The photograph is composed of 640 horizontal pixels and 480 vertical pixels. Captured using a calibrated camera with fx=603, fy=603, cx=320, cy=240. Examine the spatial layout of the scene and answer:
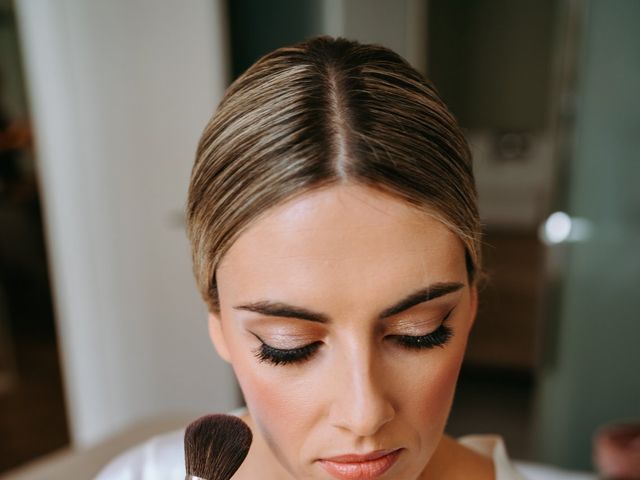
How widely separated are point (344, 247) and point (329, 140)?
0.27 feet

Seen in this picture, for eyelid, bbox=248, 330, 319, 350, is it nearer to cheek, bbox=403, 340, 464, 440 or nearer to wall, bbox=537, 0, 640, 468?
cheek, bbox=403, 340, 464, 440

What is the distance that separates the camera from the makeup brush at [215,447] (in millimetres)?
487

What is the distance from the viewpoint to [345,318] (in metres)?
0.45

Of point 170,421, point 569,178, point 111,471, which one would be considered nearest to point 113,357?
point 170,421

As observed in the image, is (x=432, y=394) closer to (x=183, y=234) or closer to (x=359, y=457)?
(x=359, y=457)

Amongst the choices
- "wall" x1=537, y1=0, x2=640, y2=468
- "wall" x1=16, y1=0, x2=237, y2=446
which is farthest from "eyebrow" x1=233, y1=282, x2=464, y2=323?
"wall" x1=537, y1=0, x2=640, y2=468

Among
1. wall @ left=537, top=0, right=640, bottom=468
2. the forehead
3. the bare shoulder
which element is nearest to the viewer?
the forehead

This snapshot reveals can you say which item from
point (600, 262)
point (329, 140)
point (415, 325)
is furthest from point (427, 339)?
point (600, 262)

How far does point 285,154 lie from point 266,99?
0.17 feet

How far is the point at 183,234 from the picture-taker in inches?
57.8

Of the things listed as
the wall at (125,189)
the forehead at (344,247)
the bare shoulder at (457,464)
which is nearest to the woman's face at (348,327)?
the forehead at (344,247)

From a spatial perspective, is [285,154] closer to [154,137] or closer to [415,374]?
[415,374]

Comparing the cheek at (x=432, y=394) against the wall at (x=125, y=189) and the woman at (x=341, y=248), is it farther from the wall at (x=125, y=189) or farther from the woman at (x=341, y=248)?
the wall at (x=125, y=189)

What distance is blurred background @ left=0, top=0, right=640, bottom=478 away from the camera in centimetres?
113
